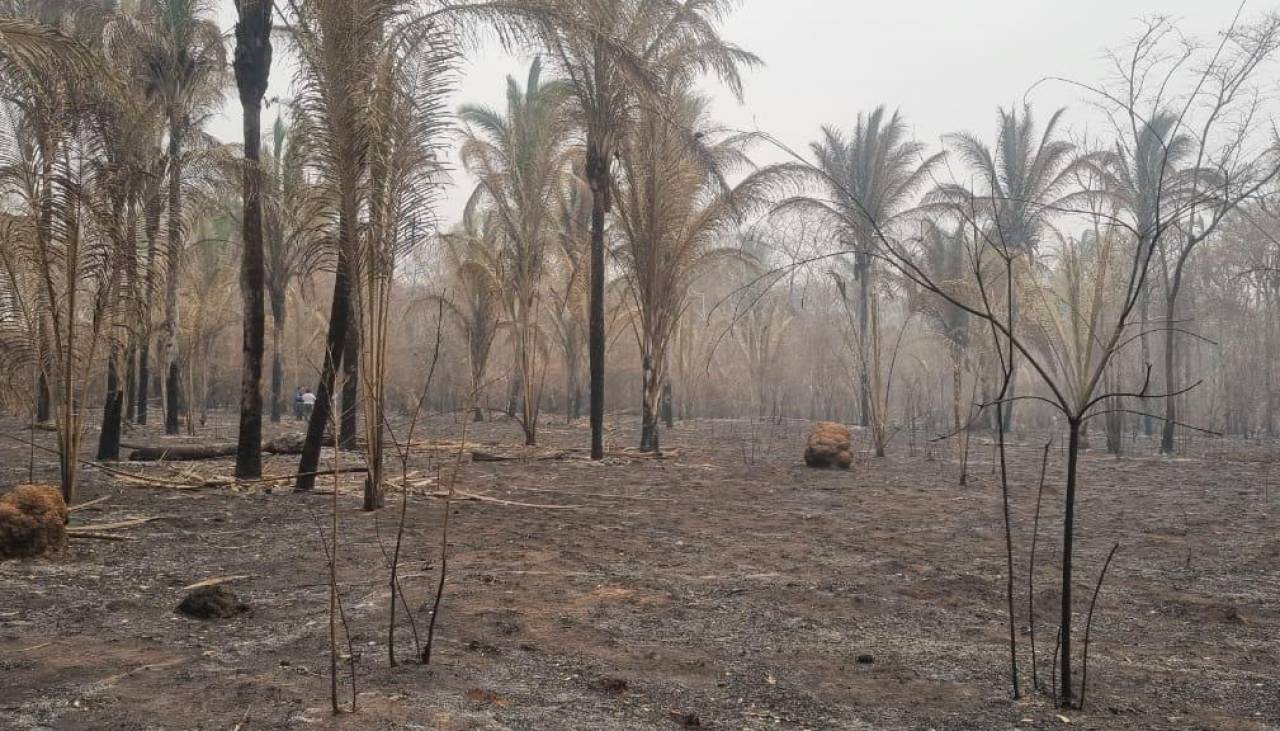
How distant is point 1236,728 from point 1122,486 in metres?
7.32

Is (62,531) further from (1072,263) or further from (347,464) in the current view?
(1072,263)

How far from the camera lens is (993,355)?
660 inches

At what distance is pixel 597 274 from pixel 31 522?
7.27 meters

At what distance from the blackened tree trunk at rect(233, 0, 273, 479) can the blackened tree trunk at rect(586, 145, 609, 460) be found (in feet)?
13.6

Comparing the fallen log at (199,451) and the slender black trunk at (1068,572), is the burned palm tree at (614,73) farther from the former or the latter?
the slender black trunk at (1068,572)

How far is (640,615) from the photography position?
3.78 m

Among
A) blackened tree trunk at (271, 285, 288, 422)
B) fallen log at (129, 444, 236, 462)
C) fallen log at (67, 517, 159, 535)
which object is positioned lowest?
fallen log at (67, 517, 159, 535)

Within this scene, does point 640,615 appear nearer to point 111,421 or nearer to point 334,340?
point 334,340

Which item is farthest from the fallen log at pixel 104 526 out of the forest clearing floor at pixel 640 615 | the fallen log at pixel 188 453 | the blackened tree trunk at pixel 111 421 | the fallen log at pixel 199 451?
the fallen log at pixel 188 453

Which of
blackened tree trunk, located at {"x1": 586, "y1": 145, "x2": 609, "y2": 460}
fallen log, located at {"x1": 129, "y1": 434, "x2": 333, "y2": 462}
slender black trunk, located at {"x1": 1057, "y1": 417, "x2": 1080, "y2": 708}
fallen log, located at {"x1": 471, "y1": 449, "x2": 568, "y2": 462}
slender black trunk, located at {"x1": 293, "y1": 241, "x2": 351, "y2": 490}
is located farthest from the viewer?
blackened tree trunk, located at {"x1": 586, "y1": 145, "x2": 609, "y2": 460}

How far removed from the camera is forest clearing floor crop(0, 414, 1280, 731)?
2672mm

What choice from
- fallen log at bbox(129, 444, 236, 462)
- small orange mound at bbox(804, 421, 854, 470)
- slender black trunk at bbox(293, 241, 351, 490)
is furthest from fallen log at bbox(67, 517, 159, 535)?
small orange mound at bbox(804, 421, 854, 470)

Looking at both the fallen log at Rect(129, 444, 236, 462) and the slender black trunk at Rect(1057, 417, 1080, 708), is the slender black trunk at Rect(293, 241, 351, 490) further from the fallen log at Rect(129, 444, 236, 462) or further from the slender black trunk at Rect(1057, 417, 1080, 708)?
the slender black trunk at Rect(1057, 417, 1080, 708)

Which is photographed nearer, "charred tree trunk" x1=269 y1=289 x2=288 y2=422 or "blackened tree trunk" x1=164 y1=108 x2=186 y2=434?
"blackened tree trunk" x1=164 y1=108 x2=186 y2=434
